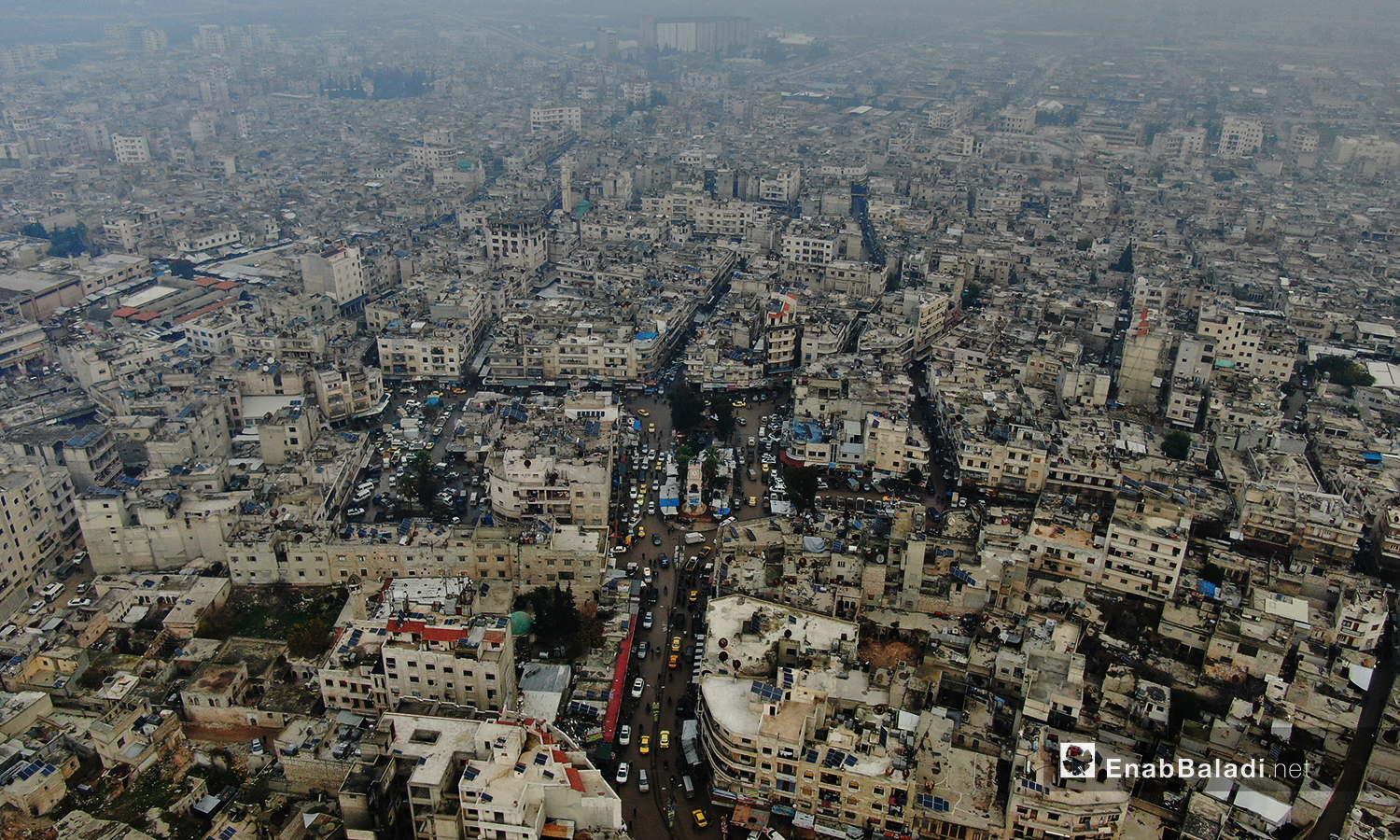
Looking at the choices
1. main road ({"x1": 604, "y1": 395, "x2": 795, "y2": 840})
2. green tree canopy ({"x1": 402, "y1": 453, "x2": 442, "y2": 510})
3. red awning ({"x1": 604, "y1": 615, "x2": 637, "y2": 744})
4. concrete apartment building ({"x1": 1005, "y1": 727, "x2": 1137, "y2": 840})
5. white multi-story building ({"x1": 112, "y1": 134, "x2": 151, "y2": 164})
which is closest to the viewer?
concrete apartment building ({"x1": 1005, "y1": 727, "x2": 1137, "y2": 840})

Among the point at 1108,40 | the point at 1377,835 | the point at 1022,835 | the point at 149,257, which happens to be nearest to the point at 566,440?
the point at 1022,835

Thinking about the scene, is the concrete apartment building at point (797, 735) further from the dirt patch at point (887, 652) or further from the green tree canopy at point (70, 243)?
the green tree canopy at point (70, 243)

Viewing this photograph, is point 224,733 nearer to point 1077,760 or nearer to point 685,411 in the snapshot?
point 1077,760

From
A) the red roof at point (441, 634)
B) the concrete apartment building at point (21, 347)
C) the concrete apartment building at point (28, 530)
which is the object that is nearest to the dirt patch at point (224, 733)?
the red roof at point (441, 634)

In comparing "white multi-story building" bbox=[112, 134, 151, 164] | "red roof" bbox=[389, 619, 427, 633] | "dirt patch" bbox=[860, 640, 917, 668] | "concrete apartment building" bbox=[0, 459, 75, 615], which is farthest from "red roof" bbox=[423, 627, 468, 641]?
"white multi-story building" bbox=[112, 134, 151, 164]

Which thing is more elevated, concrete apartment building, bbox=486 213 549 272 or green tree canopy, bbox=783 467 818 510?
concrete apartment building, bbox=486 213 549 272

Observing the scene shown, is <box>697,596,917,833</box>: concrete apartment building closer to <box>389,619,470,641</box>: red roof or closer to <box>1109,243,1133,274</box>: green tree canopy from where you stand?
<box>389,619,470,641</box>: red roof

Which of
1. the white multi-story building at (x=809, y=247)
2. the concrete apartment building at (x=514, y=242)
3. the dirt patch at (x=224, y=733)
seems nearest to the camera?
the dirt patch at (x=224, y=733)

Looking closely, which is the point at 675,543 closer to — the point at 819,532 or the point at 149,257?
the point at 819,532
